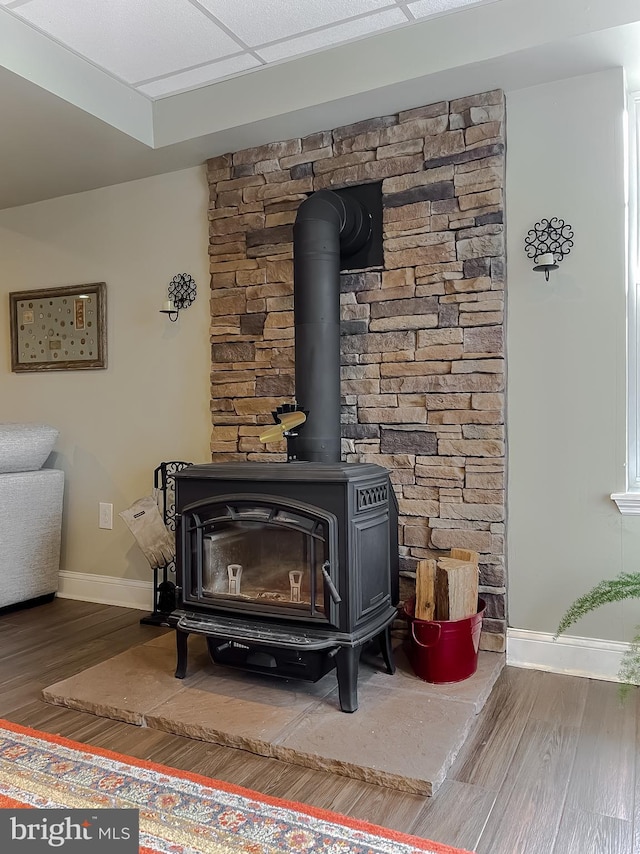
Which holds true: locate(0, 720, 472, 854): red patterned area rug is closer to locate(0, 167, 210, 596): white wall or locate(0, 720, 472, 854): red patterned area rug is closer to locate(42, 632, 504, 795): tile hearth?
locate(42, 632, 504, 795): tile hearth

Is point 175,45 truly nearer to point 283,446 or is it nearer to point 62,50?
point 62,50

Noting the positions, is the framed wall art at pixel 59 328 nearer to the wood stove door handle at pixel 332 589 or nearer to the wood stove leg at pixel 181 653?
the wood stove leg at pixel 181 653

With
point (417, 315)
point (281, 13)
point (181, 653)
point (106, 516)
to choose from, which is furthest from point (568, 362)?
point (106, 516)

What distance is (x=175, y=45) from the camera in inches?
98.9

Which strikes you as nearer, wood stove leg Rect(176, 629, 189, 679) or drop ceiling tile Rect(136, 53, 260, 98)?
wood stove leg Rect(176, 629, 189, 679)

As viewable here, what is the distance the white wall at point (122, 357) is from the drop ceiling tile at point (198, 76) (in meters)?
0.43

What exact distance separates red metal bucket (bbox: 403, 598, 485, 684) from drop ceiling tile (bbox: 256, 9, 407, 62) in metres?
2.14

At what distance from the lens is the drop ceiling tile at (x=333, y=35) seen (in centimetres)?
237

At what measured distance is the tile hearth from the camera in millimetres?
1794

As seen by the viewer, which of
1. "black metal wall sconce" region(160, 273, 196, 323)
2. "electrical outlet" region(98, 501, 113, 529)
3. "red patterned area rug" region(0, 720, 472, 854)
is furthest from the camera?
"electrical outlet" region(98, 501, 113, 529)

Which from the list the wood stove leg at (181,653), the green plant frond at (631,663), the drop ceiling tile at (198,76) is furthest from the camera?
the drop ceiling tile at (198,76)

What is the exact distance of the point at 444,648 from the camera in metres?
2.26

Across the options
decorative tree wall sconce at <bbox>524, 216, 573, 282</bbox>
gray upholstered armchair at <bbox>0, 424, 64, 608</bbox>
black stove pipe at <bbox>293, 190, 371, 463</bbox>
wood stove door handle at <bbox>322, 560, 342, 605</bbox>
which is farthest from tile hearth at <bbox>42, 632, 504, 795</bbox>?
decorative tree wall sconce at <bbox>524, 216, 573, 282</bbox>

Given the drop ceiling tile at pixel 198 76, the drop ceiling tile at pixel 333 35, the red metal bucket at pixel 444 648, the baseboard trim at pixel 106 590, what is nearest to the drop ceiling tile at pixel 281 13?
the drop ceiling tile at pixel 333 35
